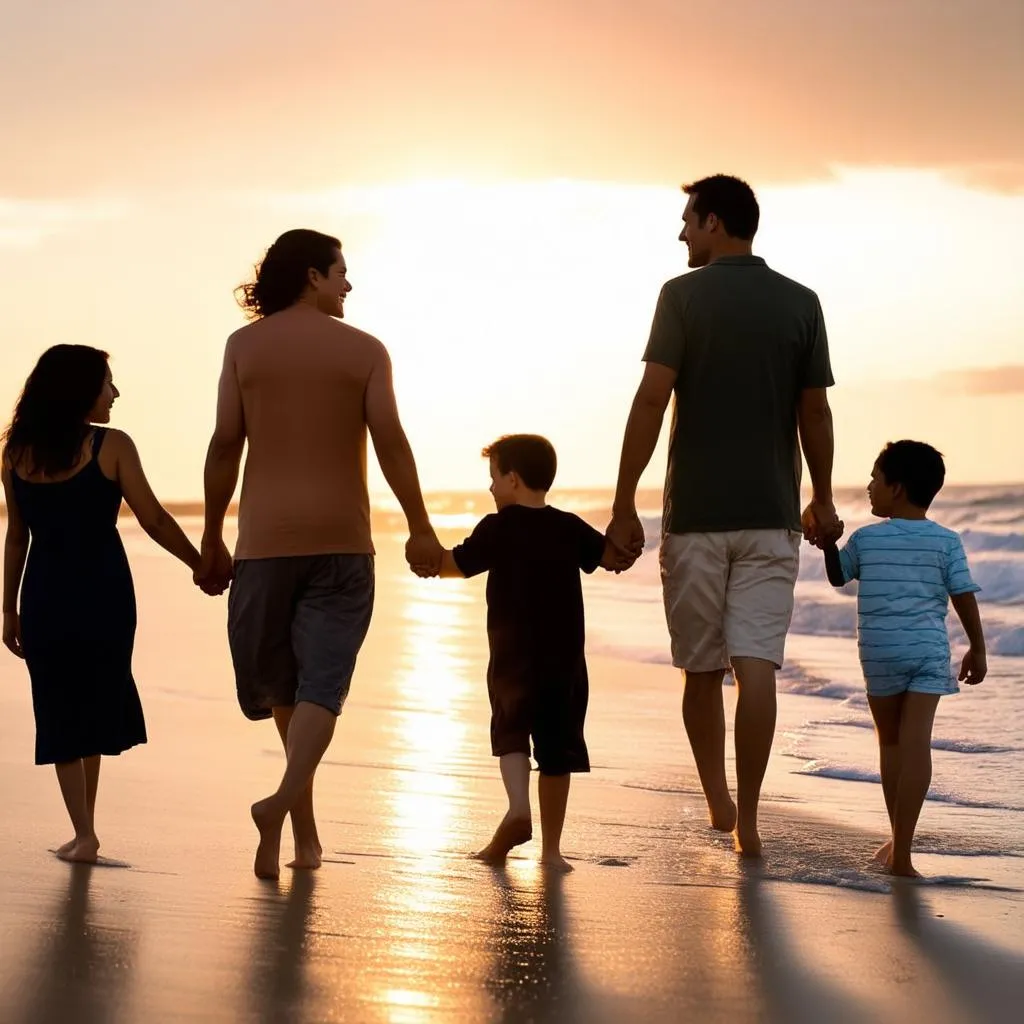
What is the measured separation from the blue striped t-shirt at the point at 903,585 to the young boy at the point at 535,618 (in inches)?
34.3

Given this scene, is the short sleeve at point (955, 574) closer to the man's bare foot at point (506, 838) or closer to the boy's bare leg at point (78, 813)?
the man's bare foot at point (506, 838)

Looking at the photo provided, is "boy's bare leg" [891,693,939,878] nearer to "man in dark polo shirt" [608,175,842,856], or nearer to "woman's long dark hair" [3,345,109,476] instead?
"man in dark polo shirt" [608,175,842,856]

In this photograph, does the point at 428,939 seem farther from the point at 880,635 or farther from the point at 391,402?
the point at 880,635

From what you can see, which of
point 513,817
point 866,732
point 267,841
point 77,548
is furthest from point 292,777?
point 866,732

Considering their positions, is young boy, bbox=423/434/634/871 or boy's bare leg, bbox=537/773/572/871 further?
young boy, bbox=423/434/634/871

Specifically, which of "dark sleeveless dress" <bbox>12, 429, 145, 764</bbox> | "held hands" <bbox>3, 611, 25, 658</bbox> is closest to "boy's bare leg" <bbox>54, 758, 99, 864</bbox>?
"dark sleeveless dress" <bbox>12, 429, 145, 764</bbox>

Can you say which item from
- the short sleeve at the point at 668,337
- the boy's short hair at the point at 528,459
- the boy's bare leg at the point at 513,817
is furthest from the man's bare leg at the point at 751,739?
the short sleeve at the point at 668,337

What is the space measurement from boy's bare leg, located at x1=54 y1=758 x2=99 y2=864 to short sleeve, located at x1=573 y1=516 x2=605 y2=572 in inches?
66.0

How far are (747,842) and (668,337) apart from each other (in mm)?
1645

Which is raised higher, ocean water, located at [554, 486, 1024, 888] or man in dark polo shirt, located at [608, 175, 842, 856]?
man in dark polo shirt, located at [608, 175, 842, 856]

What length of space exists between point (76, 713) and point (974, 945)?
2.73 metres

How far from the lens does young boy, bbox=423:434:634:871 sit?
5.18 meters

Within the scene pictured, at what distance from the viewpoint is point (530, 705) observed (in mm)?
5195

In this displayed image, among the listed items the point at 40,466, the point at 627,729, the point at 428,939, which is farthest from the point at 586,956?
the point at 627,729
